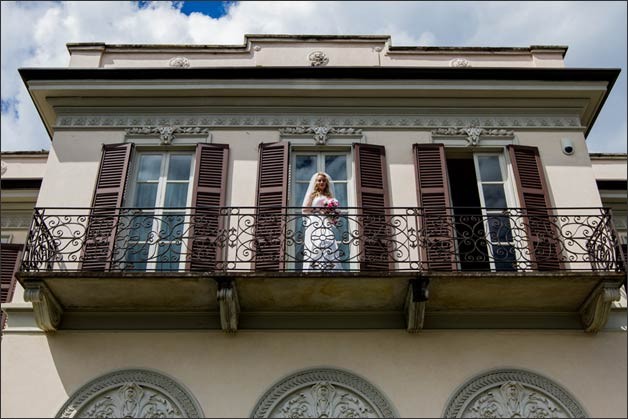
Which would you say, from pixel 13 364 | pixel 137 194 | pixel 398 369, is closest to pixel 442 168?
pixel 398 369

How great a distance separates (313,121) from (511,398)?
5628mm

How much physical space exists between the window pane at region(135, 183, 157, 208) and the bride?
2.54 m

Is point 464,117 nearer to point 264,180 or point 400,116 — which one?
point 400,116

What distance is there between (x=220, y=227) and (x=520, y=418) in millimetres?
5091

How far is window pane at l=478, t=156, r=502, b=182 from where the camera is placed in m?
12.4

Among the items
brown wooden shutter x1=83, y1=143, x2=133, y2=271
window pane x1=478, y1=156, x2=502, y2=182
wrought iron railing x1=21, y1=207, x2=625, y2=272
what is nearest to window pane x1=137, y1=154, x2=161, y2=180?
brown wooden shutter x1=83, y1=143, x2=133, y2=271

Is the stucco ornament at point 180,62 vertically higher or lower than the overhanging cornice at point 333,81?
higher

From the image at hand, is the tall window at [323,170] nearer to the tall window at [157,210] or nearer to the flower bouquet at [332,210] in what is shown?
the flower bouquet at [332,210]

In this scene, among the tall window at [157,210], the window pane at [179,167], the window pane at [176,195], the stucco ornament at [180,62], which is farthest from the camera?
the stucco ornament at [180,62]

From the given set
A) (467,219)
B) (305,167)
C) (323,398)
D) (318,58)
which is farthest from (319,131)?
(323,398)

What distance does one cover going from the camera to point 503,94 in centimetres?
1277

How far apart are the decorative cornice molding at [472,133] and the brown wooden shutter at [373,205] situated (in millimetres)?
1097

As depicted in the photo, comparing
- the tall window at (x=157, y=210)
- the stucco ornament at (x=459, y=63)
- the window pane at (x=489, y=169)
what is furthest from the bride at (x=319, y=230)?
the stucco ornament at (x=459, y=63)

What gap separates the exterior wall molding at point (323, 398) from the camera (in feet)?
32.2
